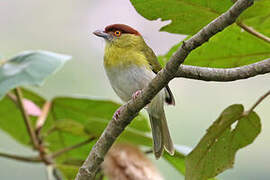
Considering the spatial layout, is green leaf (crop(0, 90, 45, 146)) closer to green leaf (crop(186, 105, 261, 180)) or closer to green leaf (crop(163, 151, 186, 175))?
green leaf (crop(163, 151, 186, 175))

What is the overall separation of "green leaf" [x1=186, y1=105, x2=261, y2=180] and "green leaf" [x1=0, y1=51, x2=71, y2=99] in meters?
0.72

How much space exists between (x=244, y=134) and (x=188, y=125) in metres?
3.22

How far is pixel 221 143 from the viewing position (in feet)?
6.48

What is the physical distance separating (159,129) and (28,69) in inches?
34.9

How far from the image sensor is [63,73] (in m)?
5.65

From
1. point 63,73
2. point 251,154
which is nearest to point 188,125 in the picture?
point 251,154

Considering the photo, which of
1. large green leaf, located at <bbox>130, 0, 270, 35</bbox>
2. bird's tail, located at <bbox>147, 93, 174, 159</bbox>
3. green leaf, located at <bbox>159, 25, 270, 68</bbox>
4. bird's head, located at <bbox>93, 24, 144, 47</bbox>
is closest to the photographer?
large green leaf, located at <bbox>130, 0, 270, 35</bbox>

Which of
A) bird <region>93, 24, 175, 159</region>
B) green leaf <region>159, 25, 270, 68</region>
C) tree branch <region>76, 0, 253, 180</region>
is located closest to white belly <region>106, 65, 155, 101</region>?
bird <region>93, 24, 175, 159</region>

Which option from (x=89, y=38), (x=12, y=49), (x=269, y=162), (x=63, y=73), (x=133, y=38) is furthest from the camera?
(x=89, y=38)

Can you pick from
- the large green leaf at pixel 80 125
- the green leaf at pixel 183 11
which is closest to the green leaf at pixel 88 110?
the large green leaf at pixel 80 125

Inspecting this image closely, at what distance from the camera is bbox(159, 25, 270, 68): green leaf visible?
6.75 feet

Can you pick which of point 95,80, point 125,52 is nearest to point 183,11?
point 125,52

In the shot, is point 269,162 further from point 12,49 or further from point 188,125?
point 12,49

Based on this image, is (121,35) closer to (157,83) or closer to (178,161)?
A: (178,161)
